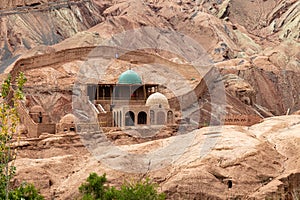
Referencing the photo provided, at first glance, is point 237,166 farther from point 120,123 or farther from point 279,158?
point 120,123

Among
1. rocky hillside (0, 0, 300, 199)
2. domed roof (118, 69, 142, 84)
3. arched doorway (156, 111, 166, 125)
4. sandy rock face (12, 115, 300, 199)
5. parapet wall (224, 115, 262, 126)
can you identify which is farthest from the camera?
domed roof (118, 69, 142, 84)

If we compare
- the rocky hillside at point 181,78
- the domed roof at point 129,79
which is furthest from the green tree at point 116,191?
the domed roof at point 129,79

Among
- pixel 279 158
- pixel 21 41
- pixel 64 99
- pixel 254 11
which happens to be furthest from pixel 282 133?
pixel 254 11

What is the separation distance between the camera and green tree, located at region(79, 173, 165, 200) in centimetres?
2681

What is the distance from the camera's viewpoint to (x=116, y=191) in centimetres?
2714

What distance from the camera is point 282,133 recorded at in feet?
107

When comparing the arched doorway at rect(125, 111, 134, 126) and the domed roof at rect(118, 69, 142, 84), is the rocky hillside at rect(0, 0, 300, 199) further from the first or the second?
the domed roof at rect(118, 69, 142, 84)

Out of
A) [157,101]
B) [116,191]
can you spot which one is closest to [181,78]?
[157,101]

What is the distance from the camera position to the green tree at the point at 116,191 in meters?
26.8

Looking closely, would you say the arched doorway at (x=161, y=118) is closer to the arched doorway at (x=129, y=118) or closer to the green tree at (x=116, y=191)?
the arched doorway at (x=129, y=118)

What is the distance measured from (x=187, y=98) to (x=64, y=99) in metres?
8.81

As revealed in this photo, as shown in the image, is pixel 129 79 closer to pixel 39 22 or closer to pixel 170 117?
pixel 170 117

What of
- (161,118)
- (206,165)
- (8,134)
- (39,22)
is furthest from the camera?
(39,22)

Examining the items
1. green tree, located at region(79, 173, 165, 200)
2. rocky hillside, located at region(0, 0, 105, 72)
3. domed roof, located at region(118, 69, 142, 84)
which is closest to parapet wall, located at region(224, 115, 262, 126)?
domed roof, located at region(118, 69, 142, 84)
